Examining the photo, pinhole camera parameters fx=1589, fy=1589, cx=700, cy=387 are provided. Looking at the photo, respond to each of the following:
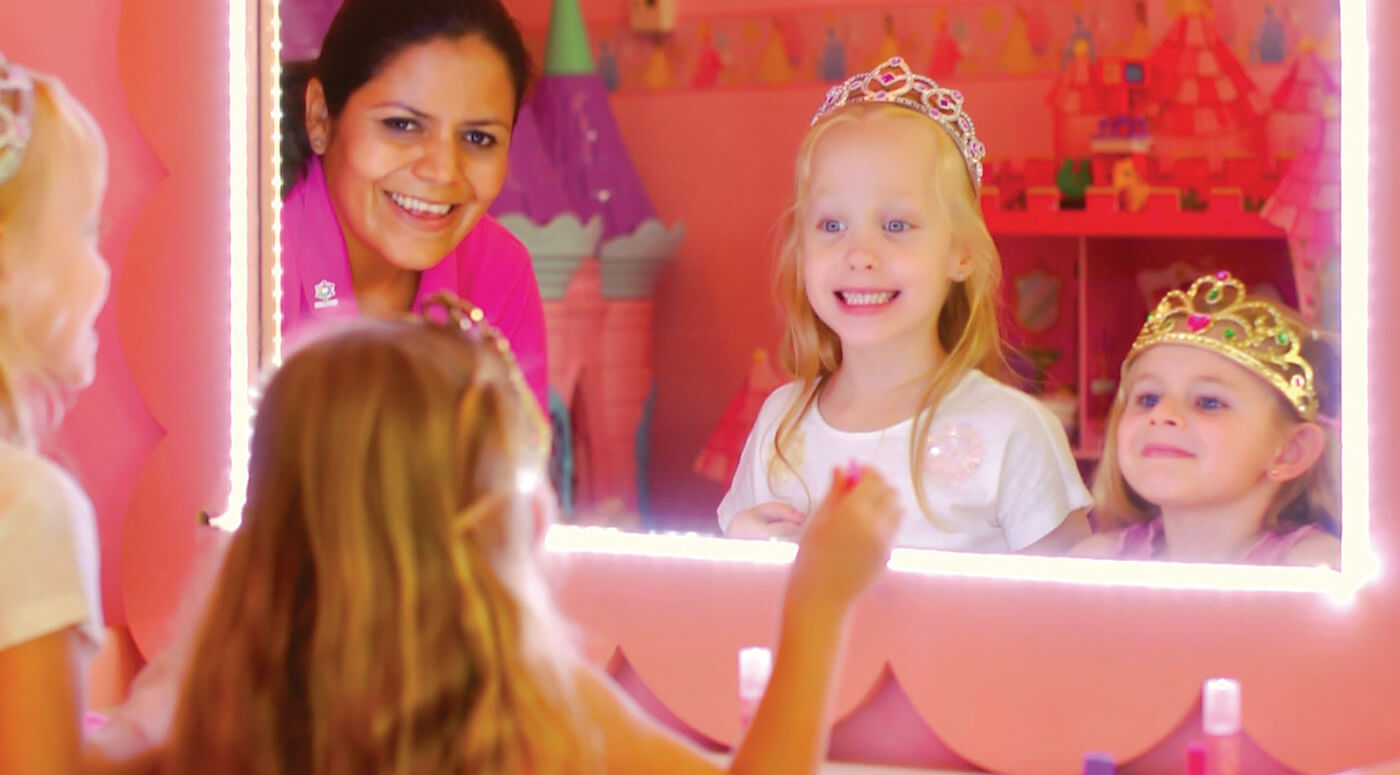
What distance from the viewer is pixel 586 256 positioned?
1.36 metres

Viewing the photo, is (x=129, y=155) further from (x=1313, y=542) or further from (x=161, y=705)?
(x=1313, y=542)

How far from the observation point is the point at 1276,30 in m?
1.13

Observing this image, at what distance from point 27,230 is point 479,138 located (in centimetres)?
45

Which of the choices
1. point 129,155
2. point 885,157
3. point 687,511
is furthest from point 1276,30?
point 129,155

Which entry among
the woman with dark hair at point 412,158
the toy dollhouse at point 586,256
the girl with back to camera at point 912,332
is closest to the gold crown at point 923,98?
the girl with back to camera at point 912,332

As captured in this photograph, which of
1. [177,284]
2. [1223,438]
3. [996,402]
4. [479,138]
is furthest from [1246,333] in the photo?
[177,284]

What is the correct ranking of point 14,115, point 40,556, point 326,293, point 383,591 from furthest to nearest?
point 326,293, point 14,115, point 40,556, point 383,591

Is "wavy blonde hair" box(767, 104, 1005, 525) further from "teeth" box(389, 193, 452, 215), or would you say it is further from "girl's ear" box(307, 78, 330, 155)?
"girl's ear" box(307, 78, 330, 155)

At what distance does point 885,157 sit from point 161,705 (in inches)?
25.4

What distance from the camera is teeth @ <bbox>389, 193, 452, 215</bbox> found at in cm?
141

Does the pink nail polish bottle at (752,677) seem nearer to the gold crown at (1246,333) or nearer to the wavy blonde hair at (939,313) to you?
the wavy blonde hair at (939,313)

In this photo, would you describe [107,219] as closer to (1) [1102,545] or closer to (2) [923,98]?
(2) [923,98]

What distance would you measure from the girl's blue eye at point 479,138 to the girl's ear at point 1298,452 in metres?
0.70

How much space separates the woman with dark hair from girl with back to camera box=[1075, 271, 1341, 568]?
50 cm
